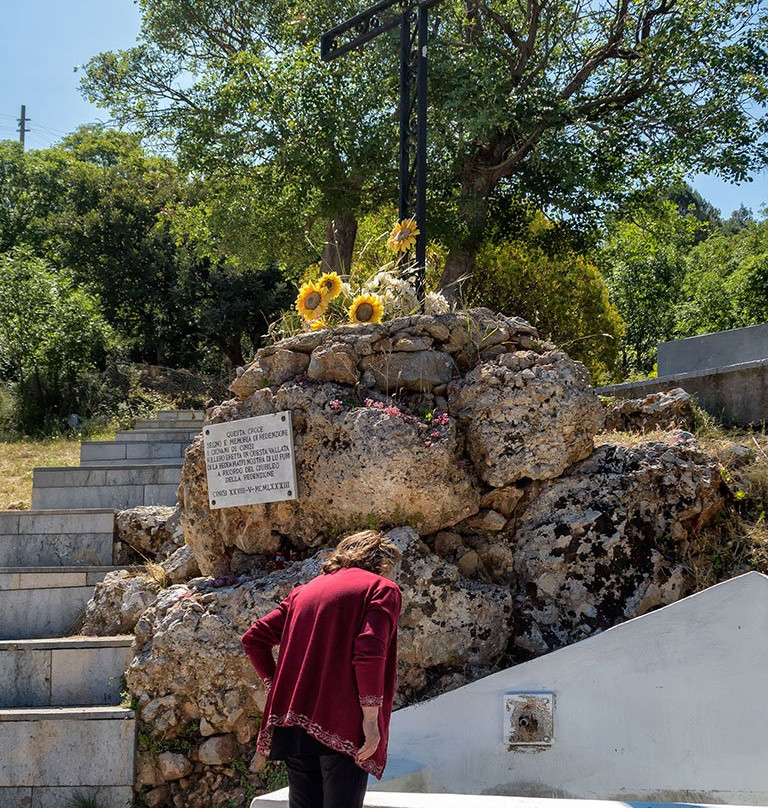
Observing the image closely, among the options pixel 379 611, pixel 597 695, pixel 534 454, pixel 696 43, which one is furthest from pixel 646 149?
pixel 379 611

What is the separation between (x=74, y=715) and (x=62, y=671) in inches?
19.5

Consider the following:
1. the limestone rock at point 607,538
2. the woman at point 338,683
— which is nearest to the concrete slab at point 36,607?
the limestone rock at point 607,538

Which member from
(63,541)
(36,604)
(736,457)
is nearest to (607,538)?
(736,457)

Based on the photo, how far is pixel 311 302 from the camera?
21.7 feet

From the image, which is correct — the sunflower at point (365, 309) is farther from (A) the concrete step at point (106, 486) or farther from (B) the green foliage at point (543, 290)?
(B) the green foliage at point (543, 290)

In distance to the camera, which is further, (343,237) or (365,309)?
(343,237)

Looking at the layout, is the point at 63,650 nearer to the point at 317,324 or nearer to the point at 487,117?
the point at 317,324

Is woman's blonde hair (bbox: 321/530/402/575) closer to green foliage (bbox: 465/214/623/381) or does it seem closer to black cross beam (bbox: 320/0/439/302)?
black cross beam (bbox: 320/0/439/302)

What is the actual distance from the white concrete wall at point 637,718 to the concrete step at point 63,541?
354 cm

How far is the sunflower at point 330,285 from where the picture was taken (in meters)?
6.61

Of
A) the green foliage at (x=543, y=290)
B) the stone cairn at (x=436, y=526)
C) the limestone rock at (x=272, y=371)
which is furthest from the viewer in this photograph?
the green foliage at (x=543, y=290)

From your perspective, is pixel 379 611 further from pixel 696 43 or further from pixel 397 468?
pixel 696 43

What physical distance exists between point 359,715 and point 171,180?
21.0 metres

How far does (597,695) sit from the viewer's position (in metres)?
4.78
